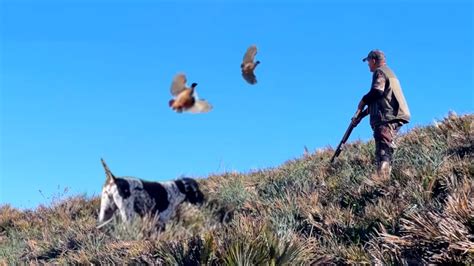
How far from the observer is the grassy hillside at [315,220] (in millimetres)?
5355

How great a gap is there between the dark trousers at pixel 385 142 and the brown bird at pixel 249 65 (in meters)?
7.18

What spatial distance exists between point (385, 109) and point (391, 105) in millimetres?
120

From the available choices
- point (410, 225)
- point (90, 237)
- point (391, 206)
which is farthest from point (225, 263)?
point (90, 237)

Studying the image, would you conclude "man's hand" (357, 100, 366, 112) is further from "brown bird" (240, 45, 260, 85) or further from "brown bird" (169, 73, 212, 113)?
"brown bird" (169, 73, 212, 113)

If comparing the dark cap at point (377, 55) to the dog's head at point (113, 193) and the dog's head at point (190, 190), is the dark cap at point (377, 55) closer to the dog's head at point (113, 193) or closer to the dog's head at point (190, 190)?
the dog's head at point (190, 190)

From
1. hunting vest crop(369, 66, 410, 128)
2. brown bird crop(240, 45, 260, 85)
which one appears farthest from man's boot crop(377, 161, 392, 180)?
brown bird crop(240, 45, 260, 85)

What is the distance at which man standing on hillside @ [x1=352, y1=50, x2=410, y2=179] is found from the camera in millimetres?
10008

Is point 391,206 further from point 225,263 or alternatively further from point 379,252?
point 225,263

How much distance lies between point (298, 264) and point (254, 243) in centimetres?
44

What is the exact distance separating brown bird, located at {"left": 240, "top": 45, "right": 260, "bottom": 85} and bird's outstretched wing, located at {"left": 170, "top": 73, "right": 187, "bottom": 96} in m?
0.31

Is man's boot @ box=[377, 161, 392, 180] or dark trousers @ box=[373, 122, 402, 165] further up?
dark trousers @ box=[373, 122, 402, 165]

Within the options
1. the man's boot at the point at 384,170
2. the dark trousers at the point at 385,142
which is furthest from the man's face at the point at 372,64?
the man's boot at the point at 384,170

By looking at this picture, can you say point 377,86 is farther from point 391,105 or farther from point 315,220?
point 315,220

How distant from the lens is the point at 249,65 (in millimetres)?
3125
